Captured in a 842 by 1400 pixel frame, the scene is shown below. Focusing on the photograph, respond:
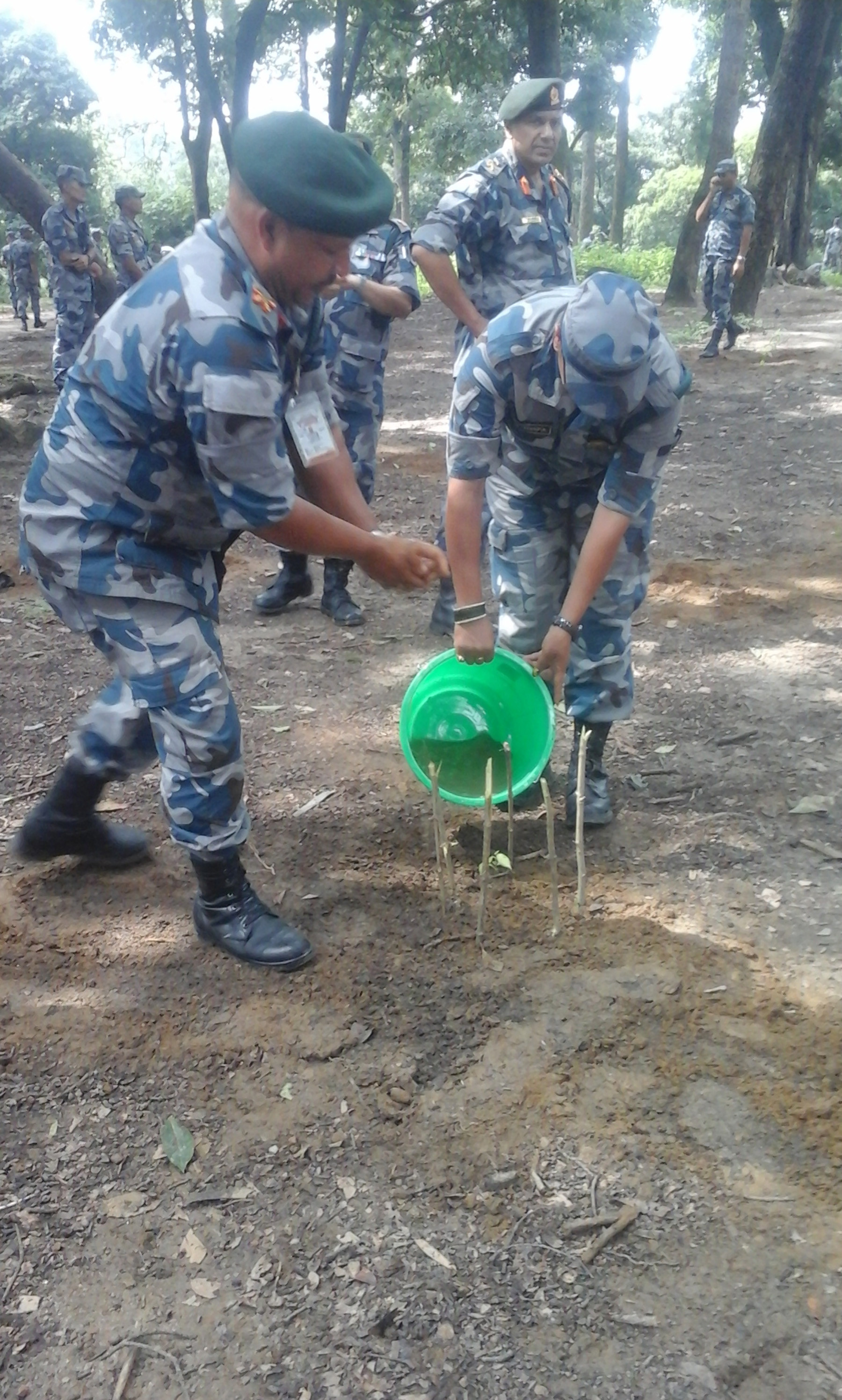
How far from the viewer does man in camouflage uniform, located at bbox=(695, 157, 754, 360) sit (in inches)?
423

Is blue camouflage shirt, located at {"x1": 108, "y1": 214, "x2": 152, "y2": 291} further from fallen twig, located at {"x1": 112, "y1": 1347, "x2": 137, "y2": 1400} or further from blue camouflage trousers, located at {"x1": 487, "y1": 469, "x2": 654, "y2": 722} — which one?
fallen twig, located at {"x1": 112, "y1": 1347, "x2": 137, "y2": 1400}

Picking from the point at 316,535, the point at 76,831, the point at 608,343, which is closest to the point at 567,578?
the point at 608,343

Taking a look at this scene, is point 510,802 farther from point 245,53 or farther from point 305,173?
point 245,53

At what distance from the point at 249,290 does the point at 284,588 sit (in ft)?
9.70

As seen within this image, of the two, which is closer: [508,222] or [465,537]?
[465,537]

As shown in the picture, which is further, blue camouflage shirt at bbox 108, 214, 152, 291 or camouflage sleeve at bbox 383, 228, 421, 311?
blue camouflage shirt at bbox 108, 214, 152, 291

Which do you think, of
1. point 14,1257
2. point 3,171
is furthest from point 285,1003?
point 3,171

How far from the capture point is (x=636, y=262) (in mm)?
22250

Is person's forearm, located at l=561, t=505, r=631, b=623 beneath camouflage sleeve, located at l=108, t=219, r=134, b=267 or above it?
beneath

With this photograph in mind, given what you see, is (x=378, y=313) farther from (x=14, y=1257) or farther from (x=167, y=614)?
(x=14, y=1257)

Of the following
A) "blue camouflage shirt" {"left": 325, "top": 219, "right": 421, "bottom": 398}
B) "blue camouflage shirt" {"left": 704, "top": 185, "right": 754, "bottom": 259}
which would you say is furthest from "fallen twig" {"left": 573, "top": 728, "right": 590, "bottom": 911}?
"blue camouflage shirt" {"left": 704, "top": 185, "right": 754, "bottom": 259}

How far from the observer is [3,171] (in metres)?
9.88

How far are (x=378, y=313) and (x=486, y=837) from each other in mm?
2811

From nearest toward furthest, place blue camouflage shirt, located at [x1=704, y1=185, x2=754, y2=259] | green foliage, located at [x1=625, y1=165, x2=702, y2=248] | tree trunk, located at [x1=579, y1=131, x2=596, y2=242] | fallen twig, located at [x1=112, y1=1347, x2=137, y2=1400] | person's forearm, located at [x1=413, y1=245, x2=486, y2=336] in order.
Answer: fallen twig, located at [x1=112, y1=1347, x2=137, y2=1400], person's forearm, located at [x1=413, y1=245, x2=486, y2=336], blue camouflage shirt, located at [x1=704, y1=185, x2=754, y2=259], tree trunk, located at [x1=579, y1=131, x2=596, y2=242], green foliage, located at [x1=625, y1=165, x2=702, y2=248]
